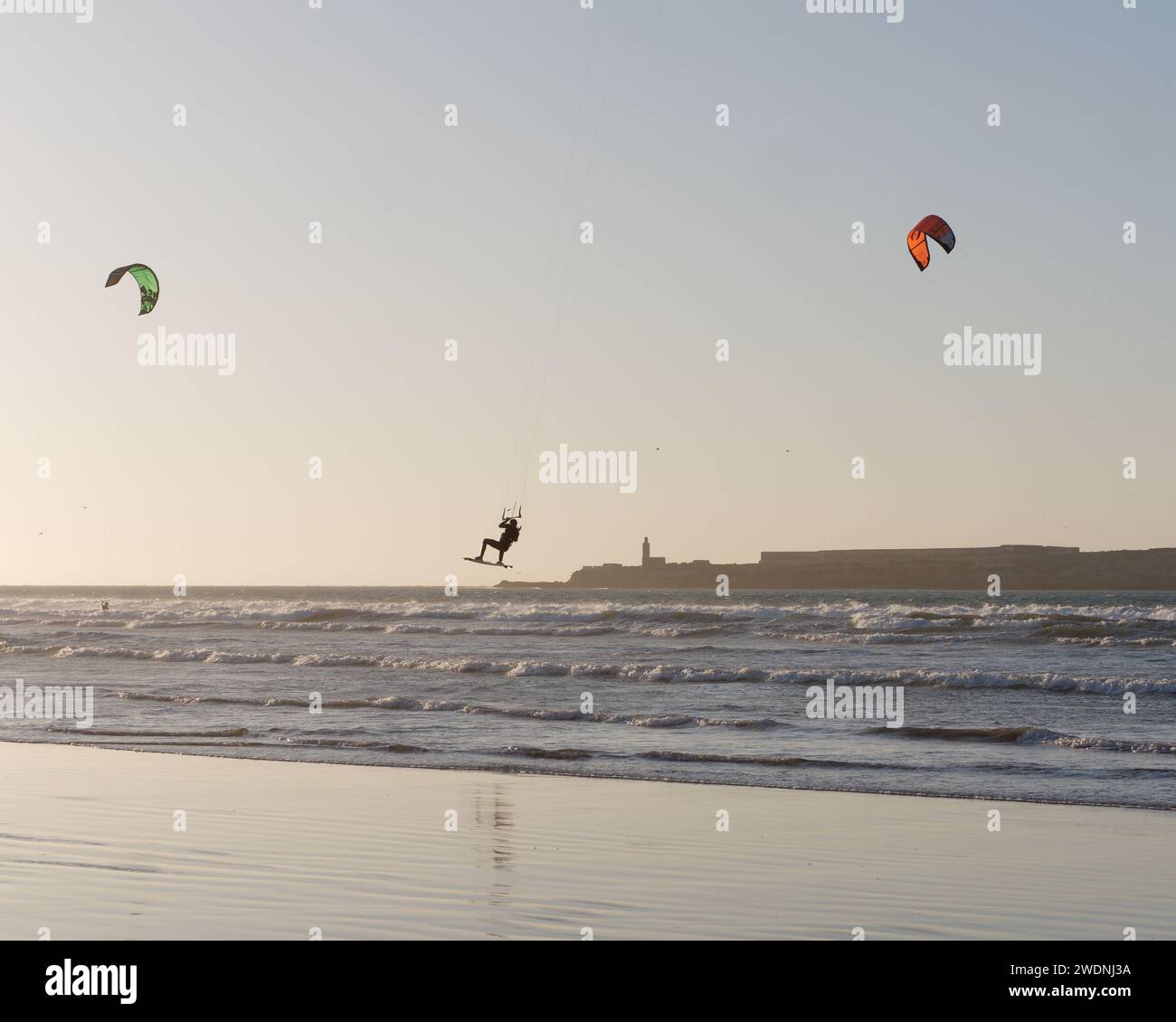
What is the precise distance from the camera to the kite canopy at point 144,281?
85.3 ft

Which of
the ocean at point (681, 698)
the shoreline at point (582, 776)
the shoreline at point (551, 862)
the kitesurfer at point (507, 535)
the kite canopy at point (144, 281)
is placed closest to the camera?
the shoreline at point (551, 862)

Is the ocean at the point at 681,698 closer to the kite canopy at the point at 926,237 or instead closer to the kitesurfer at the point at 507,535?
the kitesurfer at the point at 507,535

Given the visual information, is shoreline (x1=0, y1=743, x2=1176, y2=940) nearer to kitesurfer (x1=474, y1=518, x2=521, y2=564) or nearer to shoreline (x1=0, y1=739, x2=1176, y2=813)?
shoreline (x1=0, y1=739, x2=1176, y2=813)

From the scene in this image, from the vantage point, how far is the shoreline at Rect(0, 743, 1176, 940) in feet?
27.2

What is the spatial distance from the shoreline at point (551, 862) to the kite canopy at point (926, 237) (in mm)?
15894

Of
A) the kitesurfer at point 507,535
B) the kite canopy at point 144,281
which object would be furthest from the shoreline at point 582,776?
the kite canopy at point 144,281

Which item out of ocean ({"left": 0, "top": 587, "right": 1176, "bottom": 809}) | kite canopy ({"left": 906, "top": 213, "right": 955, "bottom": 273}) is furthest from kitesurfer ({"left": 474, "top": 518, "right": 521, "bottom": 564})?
kite canopy ({"left": 906, "top": 213, "right": 955, "bottom": 273})

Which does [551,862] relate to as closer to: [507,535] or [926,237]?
[507,535]

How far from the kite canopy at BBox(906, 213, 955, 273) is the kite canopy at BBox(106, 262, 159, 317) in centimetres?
1511

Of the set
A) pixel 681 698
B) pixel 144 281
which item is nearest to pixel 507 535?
pixel 681 698

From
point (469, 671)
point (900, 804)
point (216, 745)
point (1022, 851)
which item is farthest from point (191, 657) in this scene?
point (1022, 851)

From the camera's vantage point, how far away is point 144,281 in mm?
26234

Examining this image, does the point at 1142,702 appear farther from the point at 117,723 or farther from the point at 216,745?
the point at 117,723

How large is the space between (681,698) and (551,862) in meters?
14.8
